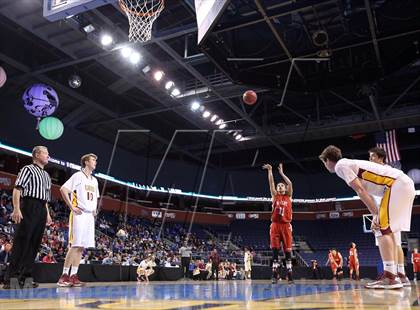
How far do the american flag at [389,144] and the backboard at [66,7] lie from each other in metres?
16.7

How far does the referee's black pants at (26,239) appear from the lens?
17.3ft

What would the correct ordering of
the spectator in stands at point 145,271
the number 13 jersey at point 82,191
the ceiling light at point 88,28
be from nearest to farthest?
the number 13 jersey at point 82,191 < the spectator in stands at point 145,271 < the ceiling light at point 88,28

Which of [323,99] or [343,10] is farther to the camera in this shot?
[323,99]

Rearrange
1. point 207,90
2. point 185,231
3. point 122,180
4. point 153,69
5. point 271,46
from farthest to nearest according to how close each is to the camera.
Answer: point 185,231
point 122,180
point 207,90
point 153,69
point 271,46

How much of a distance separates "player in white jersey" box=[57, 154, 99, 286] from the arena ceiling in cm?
679

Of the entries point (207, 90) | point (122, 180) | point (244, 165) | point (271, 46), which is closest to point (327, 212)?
point (244, 165)

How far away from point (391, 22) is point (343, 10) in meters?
1.57

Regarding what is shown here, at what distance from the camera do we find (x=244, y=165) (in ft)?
100

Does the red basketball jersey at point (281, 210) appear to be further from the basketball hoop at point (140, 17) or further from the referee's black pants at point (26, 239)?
the basketball hoop at point (140, 17)

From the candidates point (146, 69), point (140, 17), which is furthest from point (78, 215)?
point (146, 69)

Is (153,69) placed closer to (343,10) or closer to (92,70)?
(92,70)

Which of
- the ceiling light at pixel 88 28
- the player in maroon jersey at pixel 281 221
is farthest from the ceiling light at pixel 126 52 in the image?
the player in maroon jersey at pixel 281 221

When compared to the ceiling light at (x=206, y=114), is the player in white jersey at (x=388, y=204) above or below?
below

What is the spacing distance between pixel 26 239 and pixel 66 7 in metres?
4.20
